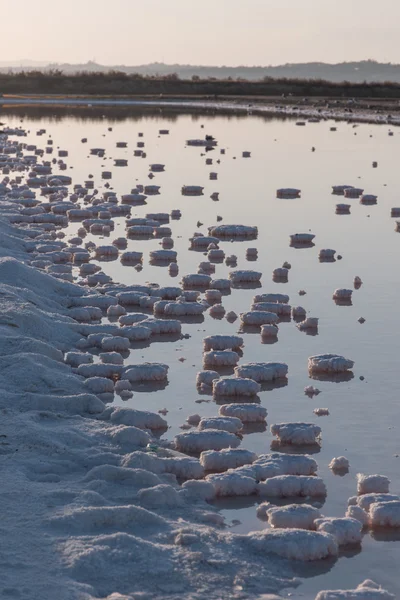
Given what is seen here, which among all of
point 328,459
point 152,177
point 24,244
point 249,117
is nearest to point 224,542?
point 328,459

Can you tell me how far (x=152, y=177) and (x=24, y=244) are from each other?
13.7 meters

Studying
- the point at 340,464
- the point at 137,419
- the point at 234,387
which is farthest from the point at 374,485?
Answer: the point at 234,387

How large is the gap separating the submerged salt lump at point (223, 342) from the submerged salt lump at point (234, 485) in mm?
4777

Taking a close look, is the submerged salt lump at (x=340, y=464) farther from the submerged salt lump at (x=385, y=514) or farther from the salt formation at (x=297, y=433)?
the submerged salt lump at (x=385, y=514)

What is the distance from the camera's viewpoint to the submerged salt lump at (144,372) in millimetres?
12359

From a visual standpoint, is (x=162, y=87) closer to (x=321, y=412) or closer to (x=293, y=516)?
(x=321, y=412)

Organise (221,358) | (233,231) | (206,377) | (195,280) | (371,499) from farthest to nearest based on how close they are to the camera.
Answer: (233,231) < (195,280) < (221,358) < (206,377) < (371,499)

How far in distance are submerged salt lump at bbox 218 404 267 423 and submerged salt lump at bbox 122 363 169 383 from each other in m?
1.61

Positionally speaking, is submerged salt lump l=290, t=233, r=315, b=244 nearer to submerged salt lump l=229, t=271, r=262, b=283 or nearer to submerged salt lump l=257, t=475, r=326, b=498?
submerged salt lump l=229, t=271, r=262, b=283

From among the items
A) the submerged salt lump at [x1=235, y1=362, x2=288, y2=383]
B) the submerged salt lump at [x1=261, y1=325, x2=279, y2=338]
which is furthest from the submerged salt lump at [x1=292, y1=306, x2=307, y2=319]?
the submerged salt lump at [x1=235, y1=362, x2=288, y2=383]

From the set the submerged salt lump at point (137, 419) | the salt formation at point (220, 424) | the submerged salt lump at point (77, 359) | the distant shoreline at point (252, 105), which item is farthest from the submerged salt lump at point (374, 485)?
the distant shoreline at point (252, 105)

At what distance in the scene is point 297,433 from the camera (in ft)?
33.5

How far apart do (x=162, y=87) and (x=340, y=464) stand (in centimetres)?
10209

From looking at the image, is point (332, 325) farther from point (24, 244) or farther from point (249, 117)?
point (249, 117)
